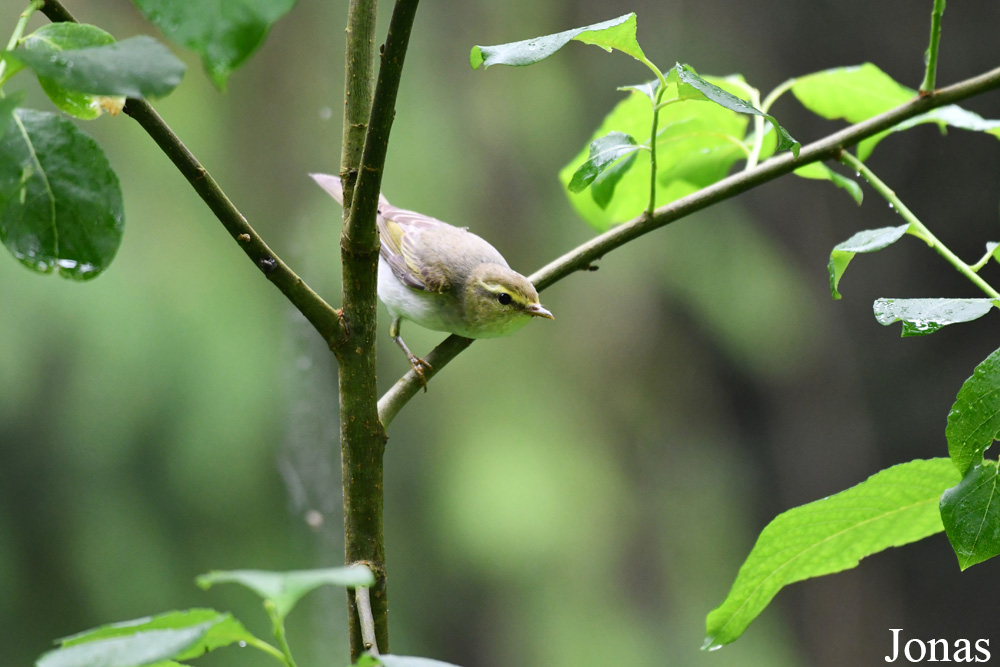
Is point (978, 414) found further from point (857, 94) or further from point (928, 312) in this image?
point (857, 94)

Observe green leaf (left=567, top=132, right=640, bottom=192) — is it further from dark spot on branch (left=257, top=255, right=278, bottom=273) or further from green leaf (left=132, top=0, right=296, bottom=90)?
green leaf (left=132, top=0, right=296, bottom=90)

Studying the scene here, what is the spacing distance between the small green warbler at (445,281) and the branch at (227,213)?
0.69 m

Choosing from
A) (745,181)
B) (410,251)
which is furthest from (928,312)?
(410,251)

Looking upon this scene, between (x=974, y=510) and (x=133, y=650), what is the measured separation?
47 cm

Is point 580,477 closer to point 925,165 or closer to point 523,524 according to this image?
point 523,524

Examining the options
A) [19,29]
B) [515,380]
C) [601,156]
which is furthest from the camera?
[515,380]

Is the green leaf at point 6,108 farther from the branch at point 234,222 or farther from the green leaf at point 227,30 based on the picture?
the branch at point 234,222

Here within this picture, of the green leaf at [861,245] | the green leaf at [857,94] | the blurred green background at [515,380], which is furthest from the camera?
the blurred green background at [515,380]

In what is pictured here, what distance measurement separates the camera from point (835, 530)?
2.16ft

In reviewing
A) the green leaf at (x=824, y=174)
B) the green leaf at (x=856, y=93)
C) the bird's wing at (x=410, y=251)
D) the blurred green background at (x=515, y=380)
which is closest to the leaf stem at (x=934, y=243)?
the green leaf at (x=824, y=174)

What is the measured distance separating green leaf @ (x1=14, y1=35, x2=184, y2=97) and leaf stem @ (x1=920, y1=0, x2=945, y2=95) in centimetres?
60

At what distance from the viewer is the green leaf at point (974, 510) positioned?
0.48 meters

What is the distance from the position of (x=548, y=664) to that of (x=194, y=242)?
1.78 meters

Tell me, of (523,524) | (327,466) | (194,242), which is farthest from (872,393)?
(194,242)
